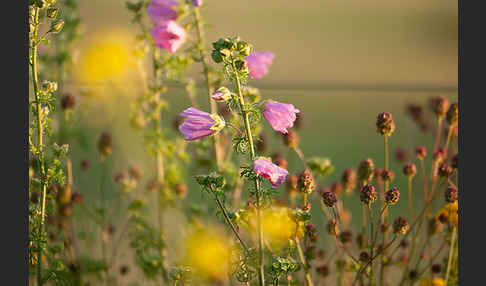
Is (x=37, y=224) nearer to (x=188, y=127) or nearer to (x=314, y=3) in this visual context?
(x=188, y=127)

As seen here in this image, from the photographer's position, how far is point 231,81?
61cm

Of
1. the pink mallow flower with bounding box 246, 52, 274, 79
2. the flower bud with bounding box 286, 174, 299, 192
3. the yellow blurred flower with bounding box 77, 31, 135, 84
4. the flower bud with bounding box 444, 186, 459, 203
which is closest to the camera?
the pink mallow flower with bounding box 246, 52, 274, 79

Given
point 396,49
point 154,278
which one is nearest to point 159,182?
point 154,278

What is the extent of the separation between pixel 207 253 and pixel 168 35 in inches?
17.7

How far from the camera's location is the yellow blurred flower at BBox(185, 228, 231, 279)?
96 centimetres

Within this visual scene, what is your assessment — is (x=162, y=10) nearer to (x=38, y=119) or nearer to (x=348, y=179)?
(x=38, y=119)

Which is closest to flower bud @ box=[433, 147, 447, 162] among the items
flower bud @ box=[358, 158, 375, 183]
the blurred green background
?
flower bud @ box=[358, 158, 375, 183]

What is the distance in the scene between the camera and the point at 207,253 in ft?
3.28

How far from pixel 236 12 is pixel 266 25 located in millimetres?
151

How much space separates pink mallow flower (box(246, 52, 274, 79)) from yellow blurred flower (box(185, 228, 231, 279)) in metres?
0.38

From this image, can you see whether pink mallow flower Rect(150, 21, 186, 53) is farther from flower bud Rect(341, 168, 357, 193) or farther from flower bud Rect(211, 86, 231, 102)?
flower bud Rect(341, 168, 357, 193)

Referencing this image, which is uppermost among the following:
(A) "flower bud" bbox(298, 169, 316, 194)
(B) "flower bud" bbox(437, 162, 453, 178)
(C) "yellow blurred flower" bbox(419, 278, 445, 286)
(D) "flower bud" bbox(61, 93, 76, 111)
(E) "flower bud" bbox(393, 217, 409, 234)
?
(D) "flower bud" bbox(61, 93, 76, 111)

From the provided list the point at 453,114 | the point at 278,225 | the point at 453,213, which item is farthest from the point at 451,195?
the point at 278,225

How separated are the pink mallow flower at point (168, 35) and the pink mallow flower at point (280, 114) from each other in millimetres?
276
